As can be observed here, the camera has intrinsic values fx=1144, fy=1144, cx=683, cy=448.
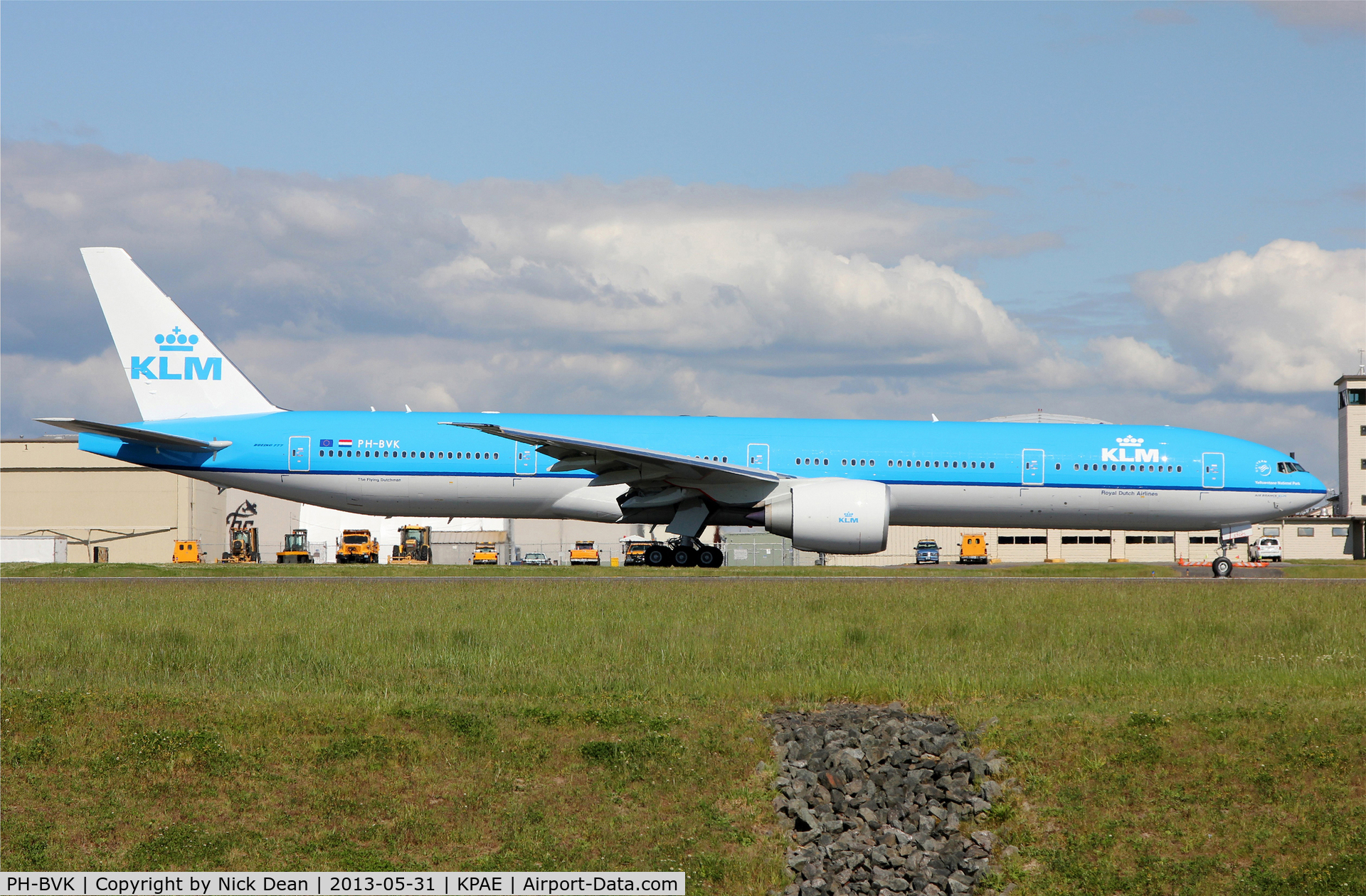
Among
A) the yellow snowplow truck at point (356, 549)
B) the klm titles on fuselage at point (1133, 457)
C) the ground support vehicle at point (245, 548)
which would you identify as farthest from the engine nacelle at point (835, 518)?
the ground support vehicle at point (245, 548)

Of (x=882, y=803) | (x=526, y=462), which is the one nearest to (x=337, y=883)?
(x=882, y=803)

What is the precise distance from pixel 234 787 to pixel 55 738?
6.93 feet

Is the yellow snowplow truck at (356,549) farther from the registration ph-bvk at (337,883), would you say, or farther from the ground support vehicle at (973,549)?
the registration ph-bvk at (337,883)

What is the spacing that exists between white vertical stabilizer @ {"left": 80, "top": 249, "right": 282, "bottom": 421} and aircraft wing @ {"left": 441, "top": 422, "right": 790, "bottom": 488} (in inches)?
315

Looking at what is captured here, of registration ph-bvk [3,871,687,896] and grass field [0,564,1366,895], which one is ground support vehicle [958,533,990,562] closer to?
grass field [0,564,1366,895]

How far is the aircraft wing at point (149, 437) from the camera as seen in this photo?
1101 inches

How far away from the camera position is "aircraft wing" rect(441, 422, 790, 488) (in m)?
26.4

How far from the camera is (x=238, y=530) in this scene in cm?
6781

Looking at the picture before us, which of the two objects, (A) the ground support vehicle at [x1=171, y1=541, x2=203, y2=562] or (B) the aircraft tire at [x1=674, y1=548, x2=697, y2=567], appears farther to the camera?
(A) the ground support vehicle at [x1=171, y1=541, x2=203, y2=562]

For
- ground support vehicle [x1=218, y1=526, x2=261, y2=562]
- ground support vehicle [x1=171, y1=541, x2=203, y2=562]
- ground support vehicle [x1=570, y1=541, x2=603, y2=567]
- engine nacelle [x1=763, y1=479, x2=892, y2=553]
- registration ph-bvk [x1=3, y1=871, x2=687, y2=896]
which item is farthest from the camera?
ground support vehicle [x1=218, y1=526, x2=261, y2=562]

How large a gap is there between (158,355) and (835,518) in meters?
18.9

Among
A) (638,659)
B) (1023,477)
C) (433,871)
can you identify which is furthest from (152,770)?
(1023,477)

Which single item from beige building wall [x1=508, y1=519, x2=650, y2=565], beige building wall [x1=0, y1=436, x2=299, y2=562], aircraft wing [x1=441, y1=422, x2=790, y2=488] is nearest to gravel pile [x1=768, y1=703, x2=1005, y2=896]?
aircraft wing [x1=441, y1=422, x2=790, y2=488]

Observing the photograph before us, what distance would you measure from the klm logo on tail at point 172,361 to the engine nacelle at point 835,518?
16.1 m
